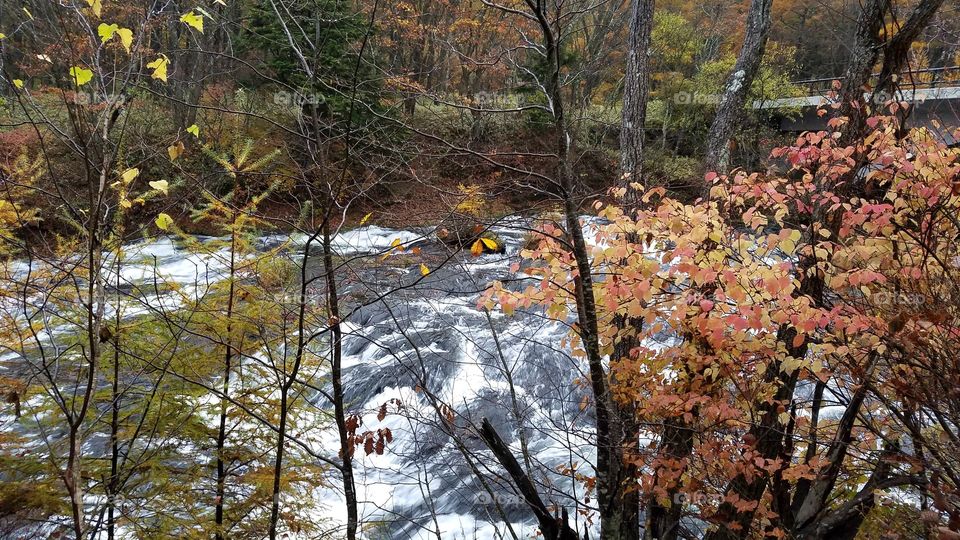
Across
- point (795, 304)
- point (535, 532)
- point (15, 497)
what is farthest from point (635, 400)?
point (15, 497)

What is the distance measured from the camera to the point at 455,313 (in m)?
9.26

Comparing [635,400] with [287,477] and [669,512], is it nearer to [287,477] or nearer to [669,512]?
[669,512]

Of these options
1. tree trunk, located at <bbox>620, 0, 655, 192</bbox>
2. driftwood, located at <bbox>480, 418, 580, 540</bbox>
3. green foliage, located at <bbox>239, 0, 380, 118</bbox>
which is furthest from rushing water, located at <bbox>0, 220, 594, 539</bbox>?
tree trunk, located at <bbox>620, 0, 655, 192</bbox>

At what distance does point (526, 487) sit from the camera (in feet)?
11.2

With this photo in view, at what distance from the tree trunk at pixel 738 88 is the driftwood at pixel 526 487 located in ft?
12.4

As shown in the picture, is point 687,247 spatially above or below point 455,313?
above

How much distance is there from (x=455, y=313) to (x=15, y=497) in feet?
21.6

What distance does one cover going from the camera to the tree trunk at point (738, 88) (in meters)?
5.58

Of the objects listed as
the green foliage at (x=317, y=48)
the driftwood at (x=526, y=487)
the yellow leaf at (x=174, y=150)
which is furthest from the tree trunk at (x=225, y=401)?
the driftwood at (x=526, y=487)

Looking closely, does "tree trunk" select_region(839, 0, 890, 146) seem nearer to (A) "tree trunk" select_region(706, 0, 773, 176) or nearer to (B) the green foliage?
(A) "tree trunk" select_region(706, 0, 773, 176)

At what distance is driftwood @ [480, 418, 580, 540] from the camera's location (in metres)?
3.35

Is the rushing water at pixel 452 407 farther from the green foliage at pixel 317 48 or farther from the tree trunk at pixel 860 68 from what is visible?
the tree trunk at pixel 860 68

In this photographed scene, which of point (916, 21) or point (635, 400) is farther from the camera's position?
point (635, 400)

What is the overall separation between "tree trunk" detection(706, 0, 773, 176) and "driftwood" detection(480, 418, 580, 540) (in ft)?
12.4
